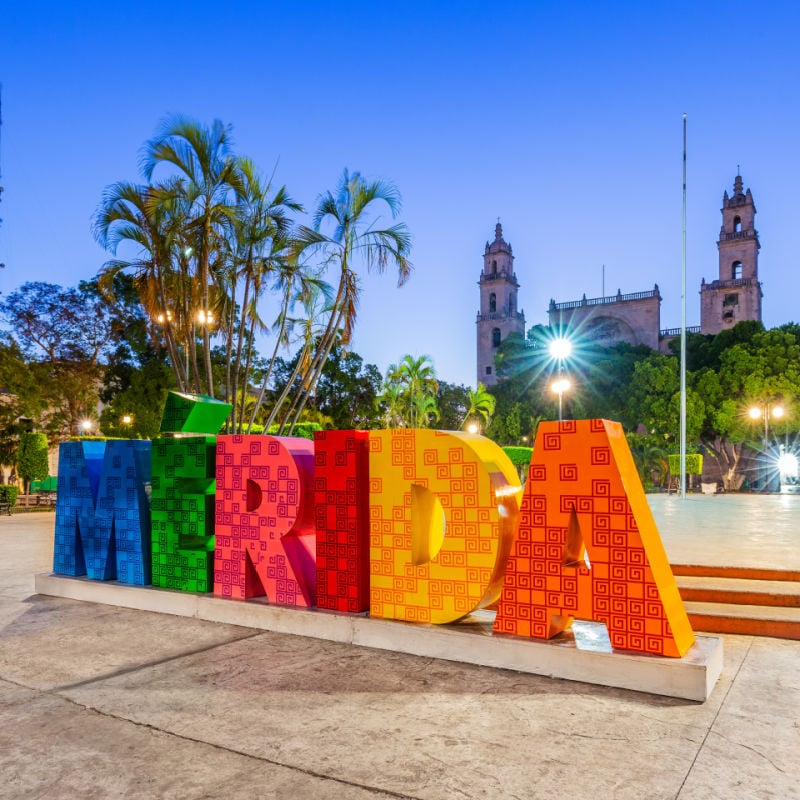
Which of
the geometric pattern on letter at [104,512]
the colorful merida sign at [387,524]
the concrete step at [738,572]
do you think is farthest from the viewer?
the geometric pattern on letter at [104,512]

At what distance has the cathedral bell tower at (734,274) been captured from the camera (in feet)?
189

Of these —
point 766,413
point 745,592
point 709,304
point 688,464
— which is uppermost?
point 709,304

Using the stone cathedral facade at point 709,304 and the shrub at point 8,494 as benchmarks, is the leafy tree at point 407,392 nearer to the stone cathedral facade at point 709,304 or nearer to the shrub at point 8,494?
the shrub at point 8,494

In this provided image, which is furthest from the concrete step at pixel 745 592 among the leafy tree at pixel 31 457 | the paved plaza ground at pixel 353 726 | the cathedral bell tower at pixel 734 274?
the cathedral bell tower at pixel 734 274

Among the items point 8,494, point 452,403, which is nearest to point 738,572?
point 8,494

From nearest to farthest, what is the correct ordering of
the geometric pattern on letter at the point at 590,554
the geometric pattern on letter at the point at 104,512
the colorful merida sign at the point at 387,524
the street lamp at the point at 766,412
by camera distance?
the geometric pattern on letter at the point at 590,554, the colorful merida sign at the point at 387,524, the geometric pattern on letter at the point at 104,512, the street lamp at the point at 766,412

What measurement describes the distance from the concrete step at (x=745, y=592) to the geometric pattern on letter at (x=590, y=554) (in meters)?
1.45

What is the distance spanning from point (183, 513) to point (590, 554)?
11.4 ft

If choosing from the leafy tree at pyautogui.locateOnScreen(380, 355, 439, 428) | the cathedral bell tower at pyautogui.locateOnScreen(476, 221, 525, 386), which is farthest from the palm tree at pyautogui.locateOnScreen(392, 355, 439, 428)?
the cathedral bell tower at pyautogui.locateOnScreen(476, 221, 525, 386)

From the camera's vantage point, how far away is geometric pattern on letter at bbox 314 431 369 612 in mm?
4785

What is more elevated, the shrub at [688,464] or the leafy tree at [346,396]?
the leafy tree at [346,396]

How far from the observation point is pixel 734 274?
58844mm

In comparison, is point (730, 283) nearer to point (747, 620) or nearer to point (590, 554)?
point (747, 620)

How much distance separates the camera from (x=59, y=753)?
2.88 meters
